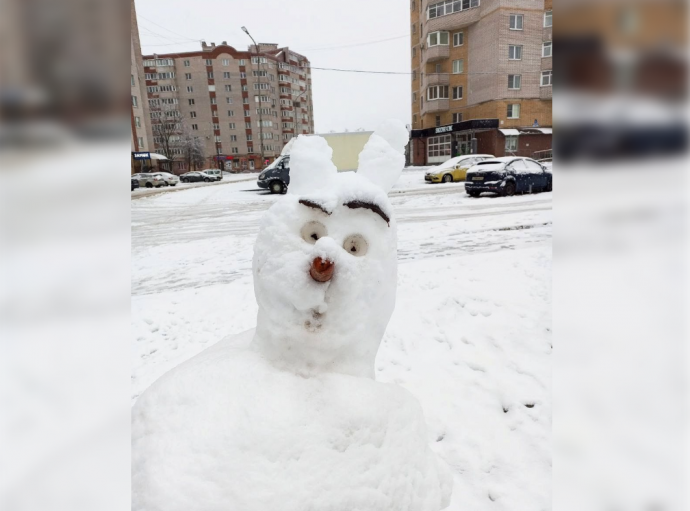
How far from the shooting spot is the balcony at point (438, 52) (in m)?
28.6

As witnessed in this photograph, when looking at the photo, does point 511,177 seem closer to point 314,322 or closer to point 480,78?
point 314,322

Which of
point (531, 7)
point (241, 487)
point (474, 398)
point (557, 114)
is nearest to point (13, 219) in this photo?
point (557, 114)

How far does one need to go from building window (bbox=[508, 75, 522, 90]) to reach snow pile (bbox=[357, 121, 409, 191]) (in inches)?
1071

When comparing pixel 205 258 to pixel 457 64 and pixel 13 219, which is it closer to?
pixel 13 219

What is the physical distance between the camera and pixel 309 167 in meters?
1.80

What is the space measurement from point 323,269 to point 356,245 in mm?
237

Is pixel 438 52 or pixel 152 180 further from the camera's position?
pixel 438 52

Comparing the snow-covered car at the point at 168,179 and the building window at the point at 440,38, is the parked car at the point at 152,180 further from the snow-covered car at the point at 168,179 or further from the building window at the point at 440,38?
the building window at the point at 440,38

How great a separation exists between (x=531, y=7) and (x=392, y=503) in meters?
28.4

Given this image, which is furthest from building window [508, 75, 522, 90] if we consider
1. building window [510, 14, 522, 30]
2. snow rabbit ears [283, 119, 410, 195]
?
snow rabbit ears [283, 119, 410, 195]

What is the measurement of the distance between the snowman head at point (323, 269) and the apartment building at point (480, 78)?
2454cm

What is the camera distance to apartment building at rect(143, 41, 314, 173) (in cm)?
4278

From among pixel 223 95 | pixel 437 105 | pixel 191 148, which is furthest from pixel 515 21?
pixel 223 95

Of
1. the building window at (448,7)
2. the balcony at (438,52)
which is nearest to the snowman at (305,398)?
the building window at (448,7)
